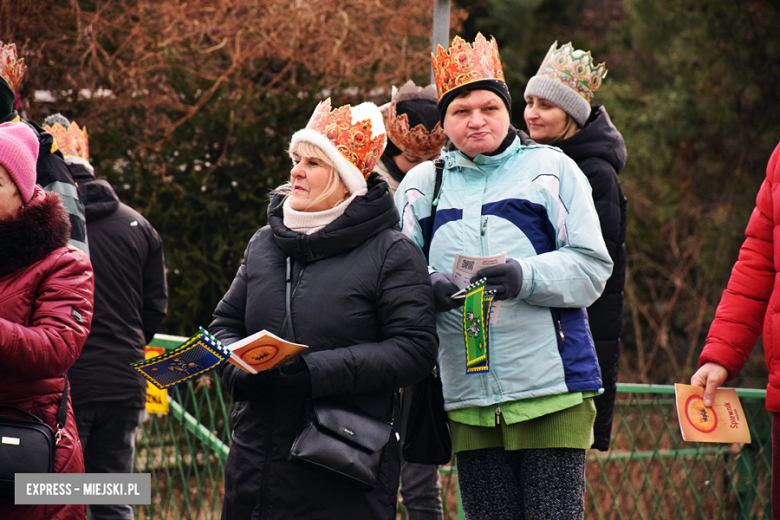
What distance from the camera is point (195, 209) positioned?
21.3 ft

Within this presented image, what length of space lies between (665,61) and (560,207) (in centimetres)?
795

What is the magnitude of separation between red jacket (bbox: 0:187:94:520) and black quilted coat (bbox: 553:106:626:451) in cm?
200

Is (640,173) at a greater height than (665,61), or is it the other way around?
(665,61)

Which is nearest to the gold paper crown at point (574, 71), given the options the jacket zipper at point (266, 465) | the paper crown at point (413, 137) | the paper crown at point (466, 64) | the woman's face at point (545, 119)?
the woman's face at point (545, 119)

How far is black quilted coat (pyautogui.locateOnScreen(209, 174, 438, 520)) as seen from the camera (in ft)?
8.07

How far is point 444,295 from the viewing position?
2.64 meters

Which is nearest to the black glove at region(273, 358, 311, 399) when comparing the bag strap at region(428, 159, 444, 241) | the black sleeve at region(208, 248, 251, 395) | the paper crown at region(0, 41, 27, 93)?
the black sleeve at region(208, 248, 251, 395)

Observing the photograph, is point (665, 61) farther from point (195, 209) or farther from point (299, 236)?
point (299, 236)

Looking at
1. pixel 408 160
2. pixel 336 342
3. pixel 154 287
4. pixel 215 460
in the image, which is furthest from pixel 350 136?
pixel 215 460

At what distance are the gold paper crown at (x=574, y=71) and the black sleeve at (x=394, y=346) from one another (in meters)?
1.55

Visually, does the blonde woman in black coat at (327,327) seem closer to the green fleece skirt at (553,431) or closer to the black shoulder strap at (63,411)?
the green fleece skirt at (553,431)

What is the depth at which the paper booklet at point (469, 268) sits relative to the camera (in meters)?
2.61

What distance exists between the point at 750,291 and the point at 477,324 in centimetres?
95

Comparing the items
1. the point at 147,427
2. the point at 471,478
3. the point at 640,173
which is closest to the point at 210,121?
the point at 147,427
